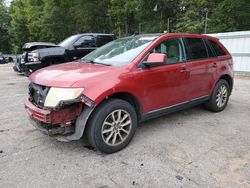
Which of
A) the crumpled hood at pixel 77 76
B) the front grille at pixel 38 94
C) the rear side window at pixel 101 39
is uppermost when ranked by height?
the rear side window at pixel 101 39

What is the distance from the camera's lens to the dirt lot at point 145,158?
2.62 m

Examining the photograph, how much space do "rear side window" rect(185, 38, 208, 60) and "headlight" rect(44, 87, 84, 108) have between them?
2.27 metres

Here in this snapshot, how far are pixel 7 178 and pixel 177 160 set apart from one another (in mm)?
1983

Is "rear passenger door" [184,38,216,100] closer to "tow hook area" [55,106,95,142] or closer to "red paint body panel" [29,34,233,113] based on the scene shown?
"red paint body panel" [29,34,233,113]

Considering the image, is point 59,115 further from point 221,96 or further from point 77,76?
point 221,96

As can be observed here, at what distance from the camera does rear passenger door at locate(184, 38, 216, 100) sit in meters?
4.22

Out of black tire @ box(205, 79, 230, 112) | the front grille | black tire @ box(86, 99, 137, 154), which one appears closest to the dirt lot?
black tire @ box(86, 99, 137, 154)

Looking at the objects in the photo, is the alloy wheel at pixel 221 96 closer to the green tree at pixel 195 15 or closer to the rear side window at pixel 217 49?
the rear side window at pixel 217 49

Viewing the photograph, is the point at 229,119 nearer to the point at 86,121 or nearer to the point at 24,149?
the point at 86,121

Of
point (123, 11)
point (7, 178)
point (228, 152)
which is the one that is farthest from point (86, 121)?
point (123, 11)

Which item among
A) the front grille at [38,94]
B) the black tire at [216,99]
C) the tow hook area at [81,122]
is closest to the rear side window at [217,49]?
the black tire at [216,99]

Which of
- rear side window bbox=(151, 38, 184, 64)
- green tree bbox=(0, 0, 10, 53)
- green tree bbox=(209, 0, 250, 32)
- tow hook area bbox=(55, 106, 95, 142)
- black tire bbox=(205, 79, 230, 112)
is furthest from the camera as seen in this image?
green tree bbox=(0, 0, 10, 53)

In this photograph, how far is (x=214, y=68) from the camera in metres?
4.63

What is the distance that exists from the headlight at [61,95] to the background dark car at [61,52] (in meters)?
A: 4.75
